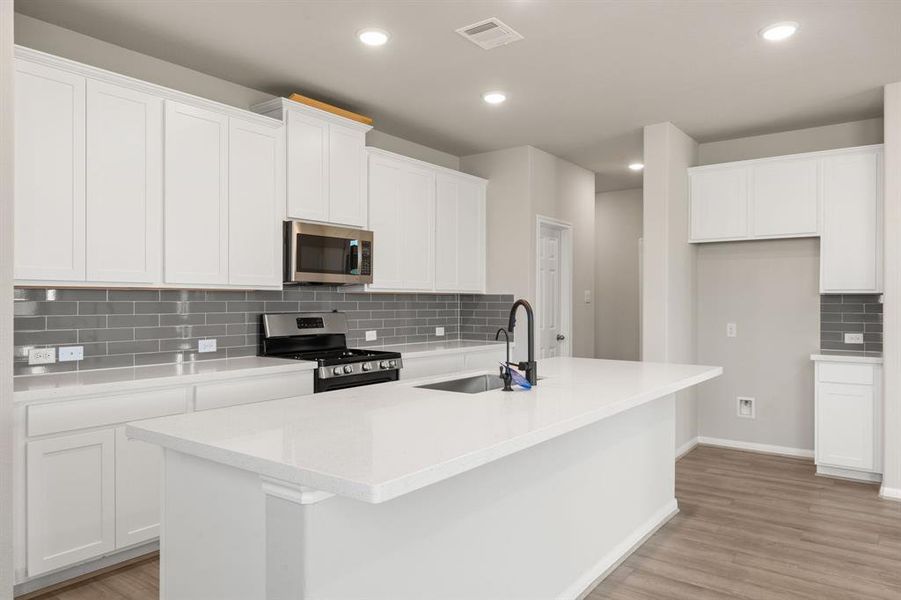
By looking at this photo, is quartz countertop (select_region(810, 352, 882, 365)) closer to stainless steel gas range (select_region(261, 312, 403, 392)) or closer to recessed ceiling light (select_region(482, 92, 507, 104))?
recessed ceiling light (select_region(482, 92, 507, 104))

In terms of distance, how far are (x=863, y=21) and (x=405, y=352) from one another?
3.43 metres

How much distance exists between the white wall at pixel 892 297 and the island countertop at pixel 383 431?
227cm

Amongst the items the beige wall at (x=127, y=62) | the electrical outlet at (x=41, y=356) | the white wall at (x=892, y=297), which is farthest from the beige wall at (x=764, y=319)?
the electrical outlet at (x=41, y=356)

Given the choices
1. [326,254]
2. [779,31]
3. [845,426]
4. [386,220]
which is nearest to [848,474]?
[845,426]

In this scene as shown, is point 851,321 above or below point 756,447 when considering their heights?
above

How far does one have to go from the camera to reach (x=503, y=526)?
2201 millimetres

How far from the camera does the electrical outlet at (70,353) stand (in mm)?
3098

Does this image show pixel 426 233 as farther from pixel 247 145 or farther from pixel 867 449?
pixel 867 449

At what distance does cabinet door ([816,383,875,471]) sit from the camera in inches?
169

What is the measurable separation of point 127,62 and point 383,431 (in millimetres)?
2904

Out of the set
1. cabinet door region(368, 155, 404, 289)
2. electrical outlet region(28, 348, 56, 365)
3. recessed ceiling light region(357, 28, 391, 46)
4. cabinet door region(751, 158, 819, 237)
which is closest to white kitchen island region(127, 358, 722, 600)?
electrical outlet region(28, 348, 56, 365)

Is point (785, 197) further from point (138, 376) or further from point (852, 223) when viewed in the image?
point (138, 376)

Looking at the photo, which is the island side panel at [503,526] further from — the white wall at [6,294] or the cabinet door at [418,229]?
the cabinet door at [418,229]

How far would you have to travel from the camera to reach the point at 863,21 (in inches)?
122
